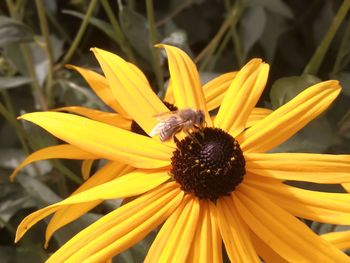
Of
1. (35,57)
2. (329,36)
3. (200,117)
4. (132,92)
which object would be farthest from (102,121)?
(35,57)

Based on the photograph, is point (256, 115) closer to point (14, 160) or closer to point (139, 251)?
point (139, 251)

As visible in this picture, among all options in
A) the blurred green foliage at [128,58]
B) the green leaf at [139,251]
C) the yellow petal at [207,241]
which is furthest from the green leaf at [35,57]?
the yellow petal at [207,241]

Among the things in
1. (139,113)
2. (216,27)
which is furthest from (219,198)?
(216,27)

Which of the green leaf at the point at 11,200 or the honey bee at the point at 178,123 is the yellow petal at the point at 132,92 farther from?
the green leaf at the point at 11,200

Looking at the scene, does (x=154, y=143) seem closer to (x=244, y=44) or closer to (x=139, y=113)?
(x=139, y=113)

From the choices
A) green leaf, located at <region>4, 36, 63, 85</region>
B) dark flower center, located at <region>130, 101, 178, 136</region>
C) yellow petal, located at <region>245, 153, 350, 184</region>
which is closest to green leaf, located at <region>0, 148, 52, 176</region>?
green leaf, located at <region>4, 36, 63, 85</region>
